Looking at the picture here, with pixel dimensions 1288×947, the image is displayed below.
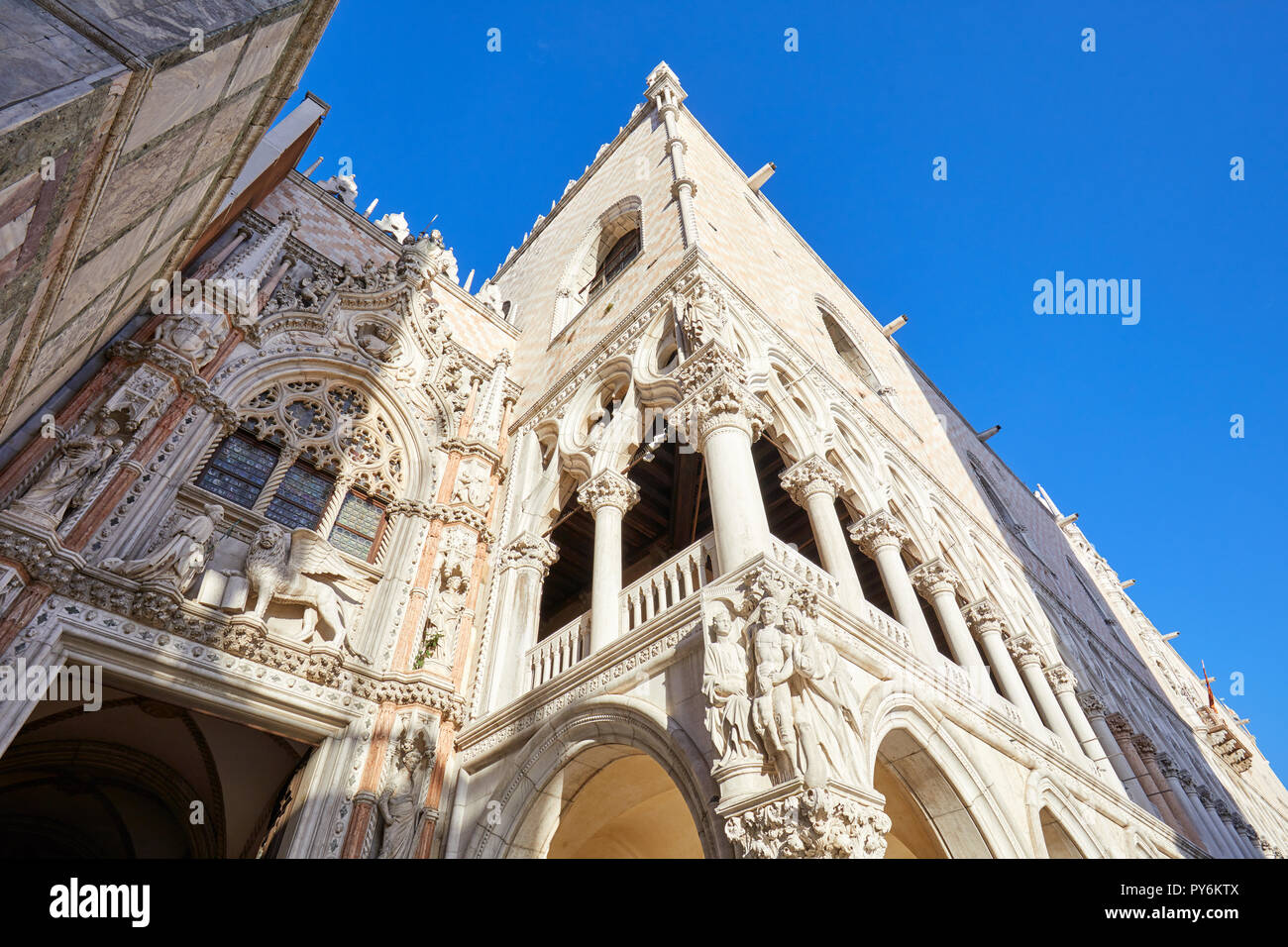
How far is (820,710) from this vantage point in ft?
16.3

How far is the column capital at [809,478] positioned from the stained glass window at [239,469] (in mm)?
6391

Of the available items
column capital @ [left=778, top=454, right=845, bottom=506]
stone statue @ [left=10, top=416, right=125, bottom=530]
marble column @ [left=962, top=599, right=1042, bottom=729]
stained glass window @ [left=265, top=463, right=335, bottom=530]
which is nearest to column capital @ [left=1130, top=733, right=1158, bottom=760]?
marble column @ [left=962, top=599, right=1042, bottom=729]

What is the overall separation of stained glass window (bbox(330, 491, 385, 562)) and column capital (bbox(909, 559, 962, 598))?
7414 mm

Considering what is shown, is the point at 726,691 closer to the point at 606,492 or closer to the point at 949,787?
the point at 949,787

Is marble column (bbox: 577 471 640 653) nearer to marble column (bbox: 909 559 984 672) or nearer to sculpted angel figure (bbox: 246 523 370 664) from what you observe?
sculpted angel figure (bbox: 246 523 370 664)

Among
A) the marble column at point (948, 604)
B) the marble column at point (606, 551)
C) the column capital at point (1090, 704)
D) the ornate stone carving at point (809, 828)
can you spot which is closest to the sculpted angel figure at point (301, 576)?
the marble column at point (606, 551)

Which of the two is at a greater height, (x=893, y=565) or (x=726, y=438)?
(x=893, y=565)

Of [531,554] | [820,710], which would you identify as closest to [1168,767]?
[820,710]

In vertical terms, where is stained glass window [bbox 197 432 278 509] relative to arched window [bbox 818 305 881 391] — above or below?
below

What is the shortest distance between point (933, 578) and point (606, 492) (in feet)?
16.3

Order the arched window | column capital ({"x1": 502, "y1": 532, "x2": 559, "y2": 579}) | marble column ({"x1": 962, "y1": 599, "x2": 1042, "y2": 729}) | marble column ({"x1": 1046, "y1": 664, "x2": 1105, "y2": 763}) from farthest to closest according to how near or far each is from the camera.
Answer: the arched window
marble column ({"x1": 1046, "y1": 664, "x2": 1105, "y2": 763})
marble column ({"x1": 962, "y1": 599, "x2": 1042, "y2": 729})
column capital ({"x1": 502, "y1": 532, "x2": 559, "y2": 579})

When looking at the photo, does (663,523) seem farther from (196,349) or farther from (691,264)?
(196,349)

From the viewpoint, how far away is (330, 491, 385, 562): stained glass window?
29.5ft

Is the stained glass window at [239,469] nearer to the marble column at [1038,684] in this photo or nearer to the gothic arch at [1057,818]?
the gothic arch at [1057,818]
